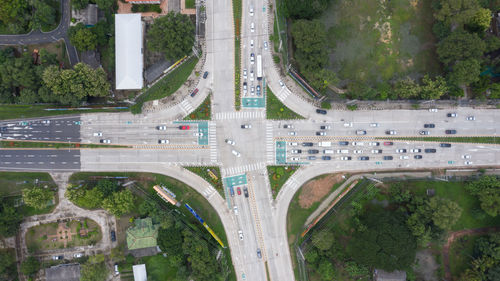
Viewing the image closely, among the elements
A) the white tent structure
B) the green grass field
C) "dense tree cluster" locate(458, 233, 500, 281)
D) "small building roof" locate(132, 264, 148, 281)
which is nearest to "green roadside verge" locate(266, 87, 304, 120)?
the green grass field

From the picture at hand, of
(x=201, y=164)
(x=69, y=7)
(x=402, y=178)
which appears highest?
(x=69, y=7)

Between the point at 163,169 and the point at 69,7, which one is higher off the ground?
the point at 69,7

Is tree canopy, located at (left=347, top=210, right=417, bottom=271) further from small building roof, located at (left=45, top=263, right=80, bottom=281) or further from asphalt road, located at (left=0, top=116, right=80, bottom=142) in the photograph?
asphalt road, located at (left=0, top=116, right=80, bottom=142)

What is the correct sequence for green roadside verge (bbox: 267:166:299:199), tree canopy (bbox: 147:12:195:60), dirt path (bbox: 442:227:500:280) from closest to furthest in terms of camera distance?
1. tree canopy (bbox: 147:12:195:60)
2. dirt path (bbox: 442:227:500:280)
3. green roadside verge (bbox: 267:166:299:199)

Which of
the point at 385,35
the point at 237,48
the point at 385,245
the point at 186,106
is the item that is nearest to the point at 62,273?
the point at 186,106

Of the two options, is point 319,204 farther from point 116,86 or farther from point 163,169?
point 116,86

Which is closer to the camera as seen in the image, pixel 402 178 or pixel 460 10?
pixel 460 10

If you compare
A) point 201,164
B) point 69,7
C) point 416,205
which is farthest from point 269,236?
point 69,7
